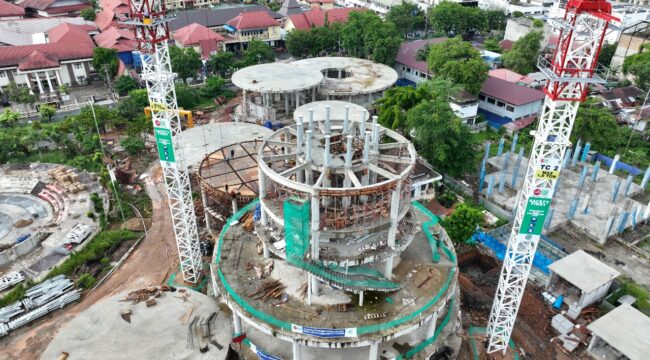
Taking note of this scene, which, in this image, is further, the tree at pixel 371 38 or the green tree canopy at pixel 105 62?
the tree at pixel 371 38

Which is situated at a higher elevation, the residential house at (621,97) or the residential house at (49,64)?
the residential house at (49,64)

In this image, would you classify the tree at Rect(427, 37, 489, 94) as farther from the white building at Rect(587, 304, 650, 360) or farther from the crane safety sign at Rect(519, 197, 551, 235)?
the crane safety sign at Rect(519, 197, 551, 235)

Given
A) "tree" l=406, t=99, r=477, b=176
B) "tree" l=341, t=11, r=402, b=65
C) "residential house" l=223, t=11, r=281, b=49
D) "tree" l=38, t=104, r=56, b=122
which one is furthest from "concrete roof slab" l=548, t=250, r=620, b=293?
"residential house" l=223, t=11, r=281, b=49

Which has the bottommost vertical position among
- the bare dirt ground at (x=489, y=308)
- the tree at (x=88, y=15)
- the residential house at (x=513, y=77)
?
the bare dirt ground at (x=489, y=308)

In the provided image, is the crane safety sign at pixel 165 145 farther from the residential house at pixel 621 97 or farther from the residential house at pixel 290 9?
the residential house at pixel 290 9

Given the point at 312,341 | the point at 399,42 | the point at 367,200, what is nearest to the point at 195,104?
the point at 399,42

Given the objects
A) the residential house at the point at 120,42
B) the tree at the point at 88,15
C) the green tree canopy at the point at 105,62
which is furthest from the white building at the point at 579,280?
the tree at the point at 88,15
